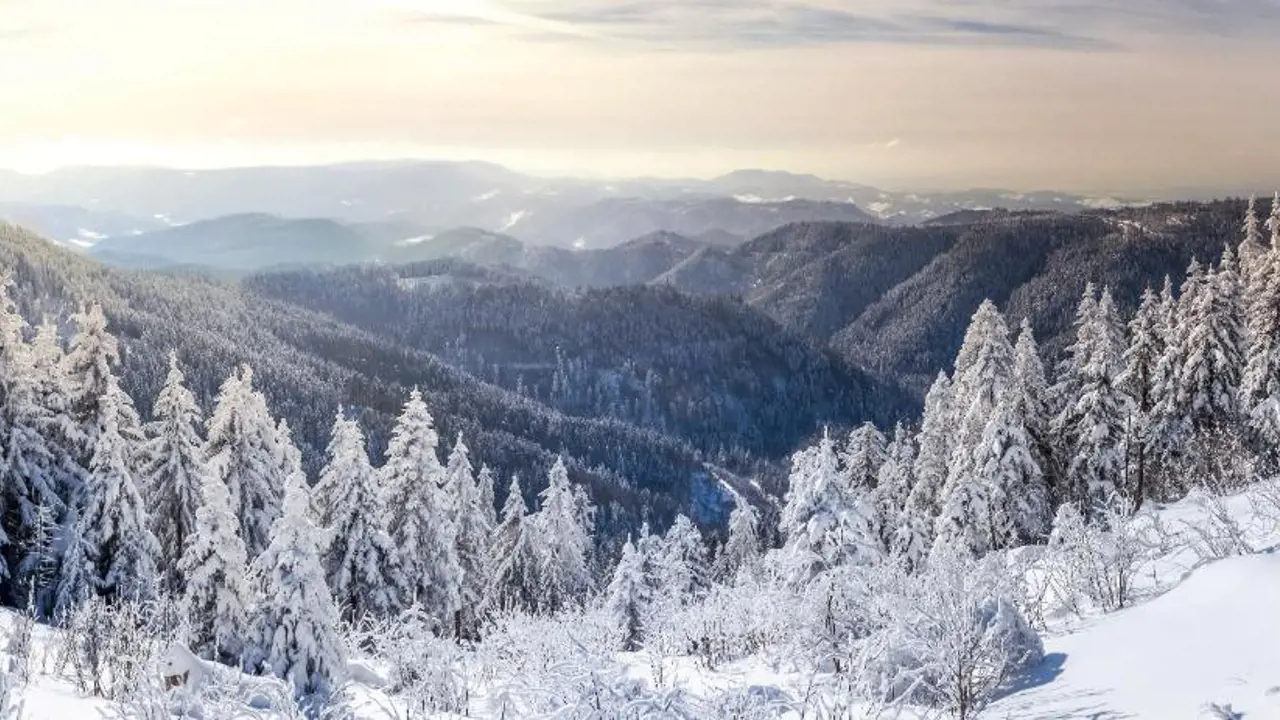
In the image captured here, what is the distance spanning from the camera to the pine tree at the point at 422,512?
1299 inches

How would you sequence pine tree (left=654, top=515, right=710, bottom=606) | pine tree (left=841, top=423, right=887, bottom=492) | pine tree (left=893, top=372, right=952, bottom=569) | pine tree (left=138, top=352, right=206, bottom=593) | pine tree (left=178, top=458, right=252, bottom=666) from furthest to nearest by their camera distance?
pine tree (left=841, top=423, right=887, bottom=492) → pine tree (left=654, top=515, right=710, bottom=606) → pine tree (left=893, top=372, right=952, bottom=569) → pine tree (left=138, top=352, right=206, bottom=593) → pine tree (left=178, top=458, right=252, bottom=666)

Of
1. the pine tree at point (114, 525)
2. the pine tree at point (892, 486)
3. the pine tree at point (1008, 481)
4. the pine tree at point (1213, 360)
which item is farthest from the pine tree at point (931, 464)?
the pine tree at point (114, 525)

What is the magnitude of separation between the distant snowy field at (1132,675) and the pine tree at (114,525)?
13.8 meters

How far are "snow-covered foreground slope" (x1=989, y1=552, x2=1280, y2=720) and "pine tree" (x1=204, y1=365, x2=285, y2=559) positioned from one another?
2728cm

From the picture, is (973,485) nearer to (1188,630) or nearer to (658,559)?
(658,559)

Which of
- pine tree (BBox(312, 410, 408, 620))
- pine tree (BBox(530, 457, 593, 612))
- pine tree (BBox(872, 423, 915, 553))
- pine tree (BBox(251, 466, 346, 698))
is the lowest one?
pine tree (BBox(530, 457, 593, 612))

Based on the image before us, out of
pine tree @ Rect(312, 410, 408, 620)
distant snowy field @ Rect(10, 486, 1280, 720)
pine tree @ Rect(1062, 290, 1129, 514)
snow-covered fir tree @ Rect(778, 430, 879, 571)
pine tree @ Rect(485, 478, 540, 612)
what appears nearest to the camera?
distant snowy field @ Rect(10, 486, 1280, 720)

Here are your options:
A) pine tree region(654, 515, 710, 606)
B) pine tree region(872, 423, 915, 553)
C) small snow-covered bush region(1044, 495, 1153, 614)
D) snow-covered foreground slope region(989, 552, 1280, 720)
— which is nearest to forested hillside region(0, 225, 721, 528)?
pine tree region(654, 515, 710, 606)

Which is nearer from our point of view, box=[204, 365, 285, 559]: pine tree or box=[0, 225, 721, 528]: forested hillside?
box=[204, 365, 285, 559]: pine tree

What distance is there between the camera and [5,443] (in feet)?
85.6

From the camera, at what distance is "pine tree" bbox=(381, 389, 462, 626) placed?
3300 centimetres

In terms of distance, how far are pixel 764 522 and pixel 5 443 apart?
425 feet

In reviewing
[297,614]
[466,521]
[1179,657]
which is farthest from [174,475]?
[1179,657]

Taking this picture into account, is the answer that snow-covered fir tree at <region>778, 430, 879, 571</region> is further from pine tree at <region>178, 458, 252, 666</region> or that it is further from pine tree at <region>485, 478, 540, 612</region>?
pine tree at <region>485, 478, 540, 612</region>
